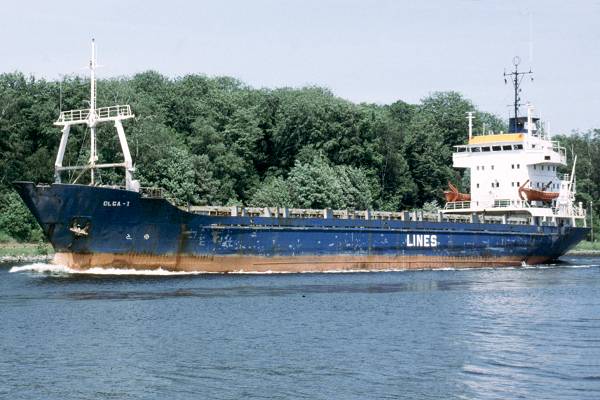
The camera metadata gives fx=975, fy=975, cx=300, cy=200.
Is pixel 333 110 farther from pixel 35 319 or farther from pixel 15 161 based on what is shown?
pixel 35 319

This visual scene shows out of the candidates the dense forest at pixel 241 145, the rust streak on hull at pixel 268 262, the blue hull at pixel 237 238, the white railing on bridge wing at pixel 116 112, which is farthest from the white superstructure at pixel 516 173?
the white railing on bridge wing at pixel 116 112

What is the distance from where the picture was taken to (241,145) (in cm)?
9975

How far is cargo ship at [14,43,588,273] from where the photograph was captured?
169 feet

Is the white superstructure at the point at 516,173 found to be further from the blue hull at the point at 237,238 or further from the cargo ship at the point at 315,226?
the blue hull at the point at 237,238

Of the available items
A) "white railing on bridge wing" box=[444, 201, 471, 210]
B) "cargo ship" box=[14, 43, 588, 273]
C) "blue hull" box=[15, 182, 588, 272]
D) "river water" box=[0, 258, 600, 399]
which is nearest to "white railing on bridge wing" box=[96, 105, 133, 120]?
"cargo ship" box=[14, 43, 588, 273]

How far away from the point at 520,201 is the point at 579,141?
74.2 meters

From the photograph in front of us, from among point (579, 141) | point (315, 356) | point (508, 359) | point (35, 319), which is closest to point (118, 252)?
point (35, 319)

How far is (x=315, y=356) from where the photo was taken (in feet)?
97.0

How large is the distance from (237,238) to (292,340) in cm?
2362

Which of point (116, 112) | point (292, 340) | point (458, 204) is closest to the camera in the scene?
point (292, 340)

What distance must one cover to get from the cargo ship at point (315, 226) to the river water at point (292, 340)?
264cm

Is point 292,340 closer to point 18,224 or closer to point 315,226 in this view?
point 315,226

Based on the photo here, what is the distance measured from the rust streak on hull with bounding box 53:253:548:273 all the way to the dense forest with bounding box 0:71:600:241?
76.0ft

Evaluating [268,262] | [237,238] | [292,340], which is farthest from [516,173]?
[292,340]
